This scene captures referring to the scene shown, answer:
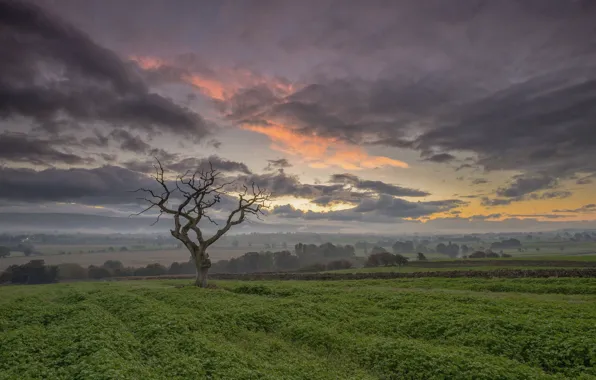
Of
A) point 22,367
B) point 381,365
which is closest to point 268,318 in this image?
point 381,365

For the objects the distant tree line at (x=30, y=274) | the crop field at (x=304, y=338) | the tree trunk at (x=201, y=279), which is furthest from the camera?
the distant tree line at (x=30, y=274)

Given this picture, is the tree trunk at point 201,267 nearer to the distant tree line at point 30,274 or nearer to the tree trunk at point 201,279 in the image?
the tree trunk at point 201,279

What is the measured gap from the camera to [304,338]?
2323 centimetres

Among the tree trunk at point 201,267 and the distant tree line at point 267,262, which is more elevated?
the tree trunk at point 201,267

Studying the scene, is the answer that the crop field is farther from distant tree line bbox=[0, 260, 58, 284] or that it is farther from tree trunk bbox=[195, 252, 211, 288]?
distant tree line bbox=[0, 260, 58, 284]

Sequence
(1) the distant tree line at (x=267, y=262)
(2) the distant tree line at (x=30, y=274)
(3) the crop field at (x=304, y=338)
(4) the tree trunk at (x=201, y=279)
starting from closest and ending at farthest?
(3) the crop field at (x=304, y=338)
(4) the tree trunk at (x=201, y=279)
(2) the distant tree line at (x=30, y=274)
(1) the distant tree line at (x=267, y=262)

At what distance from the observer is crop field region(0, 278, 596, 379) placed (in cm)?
1716

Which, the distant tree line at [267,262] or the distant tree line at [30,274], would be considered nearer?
the distant tree line at [30,274]

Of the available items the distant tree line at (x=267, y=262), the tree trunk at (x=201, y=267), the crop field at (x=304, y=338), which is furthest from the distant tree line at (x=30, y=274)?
the crop field at (x=304, y=338)

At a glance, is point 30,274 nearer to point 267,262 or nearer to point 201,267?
point 201,267

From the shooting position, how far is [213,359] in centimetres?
1833

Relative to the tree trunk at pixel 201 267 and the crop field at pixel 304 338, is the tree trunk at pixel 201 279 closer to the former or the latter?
the tree trunk at pixel 201 267

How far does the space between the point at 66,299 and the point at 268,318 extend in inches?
924

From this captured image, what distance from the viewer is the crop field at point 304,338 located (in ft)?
56.3
